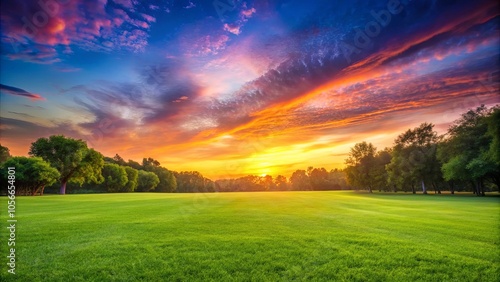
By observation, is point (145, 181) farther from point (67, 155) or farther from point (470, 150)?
point (470, 150)

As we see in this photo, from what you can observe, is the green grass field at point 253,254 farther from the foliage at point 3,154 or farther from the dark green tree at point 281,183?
the dark green tree at point 281,183

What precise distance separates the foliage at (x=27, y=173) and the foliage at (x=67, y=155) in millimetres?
11408

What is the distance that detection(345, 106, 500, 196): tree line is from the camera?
46.3m

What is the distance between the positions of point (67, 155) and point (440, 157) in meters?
93.6

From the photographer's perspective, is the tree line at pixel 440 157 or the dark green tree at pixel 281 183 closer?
the tree line at pixel 440 157

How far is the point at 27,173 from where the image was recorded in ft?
164

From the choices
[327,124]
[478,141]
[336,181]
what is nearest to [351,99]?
[327,124]

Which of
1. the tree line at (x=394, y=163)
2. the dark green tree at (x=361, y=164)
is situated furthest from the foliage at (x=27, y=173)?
the dark green tree at (x=361, y=164)

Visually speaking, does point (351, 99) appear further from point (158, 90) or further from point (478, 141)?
point (478, 141)

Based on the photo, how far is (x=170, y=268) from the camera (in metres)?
7.16

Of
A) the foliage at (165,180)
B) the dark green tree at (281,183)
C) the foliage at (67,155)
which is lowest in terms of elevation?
the dark green tree at (281,183)

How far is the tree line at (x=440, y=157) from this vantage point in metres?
46.3

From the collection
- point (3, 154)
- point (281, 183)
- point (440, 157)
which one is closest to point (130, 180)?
point (3, 154)

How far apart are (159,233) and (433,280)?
9.97m
